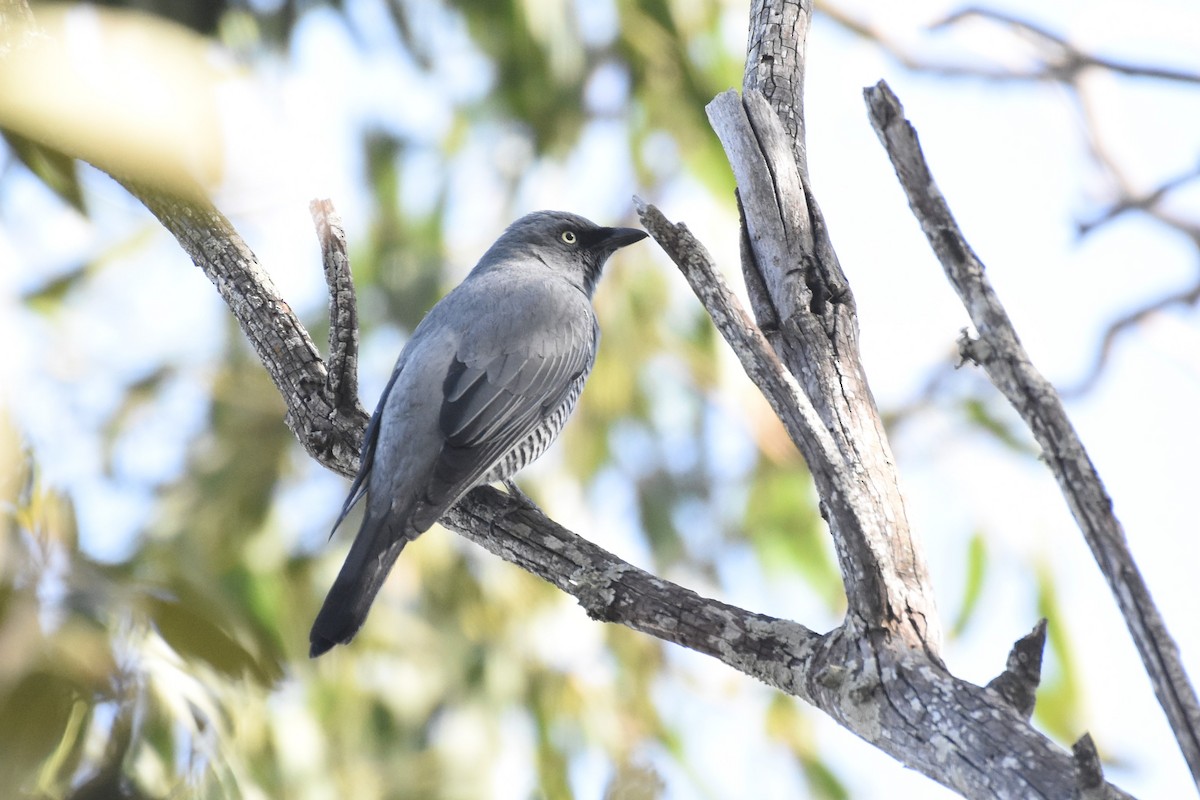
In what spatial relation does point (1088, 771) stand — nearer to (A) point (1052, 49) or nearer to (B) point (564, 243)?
(B) point (564, 243)

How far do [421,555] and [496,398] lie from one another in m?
2.01

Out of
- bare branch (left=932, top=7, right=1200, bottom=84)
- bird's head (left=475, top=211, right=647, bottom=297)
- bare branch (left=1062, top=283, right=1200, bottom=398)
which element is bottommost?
bird's head (left=475, top=211, right=647, bottom=297)

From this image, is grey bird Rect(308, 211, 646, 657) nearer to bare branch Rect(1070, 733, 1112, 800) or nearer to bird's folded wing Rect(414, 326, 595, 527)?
bird's folded wing Rect(414, 326, 595, 527)

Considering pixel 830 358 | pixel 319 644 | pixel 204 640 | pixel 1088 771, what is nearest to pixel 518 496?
pixel 319 644

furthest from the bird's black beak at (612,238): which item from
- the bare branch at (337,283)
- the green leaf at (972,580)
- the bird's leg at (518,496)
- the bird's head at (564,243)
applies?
the green leaf at (972,580)

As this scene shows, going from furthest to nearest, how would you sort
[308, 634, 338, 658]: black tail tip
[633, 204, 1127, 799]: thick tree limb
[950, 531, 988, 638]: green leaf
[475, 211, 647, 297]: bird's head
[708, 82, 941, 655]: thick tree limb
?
[950, 531, 988, 638]: green leaf
[475, 211, 647, 297]: bird's head
[308, 634, 338, 658]: black tail tip
[708, 82, 941, 655]: thick tree limb
[633, 204, 1127, 799]: thick tree limb

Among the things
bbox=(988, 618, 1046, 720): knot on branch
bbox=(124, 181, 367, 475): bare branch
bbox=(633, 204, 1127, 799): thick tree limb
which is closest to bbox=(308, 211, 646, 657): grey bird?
bbox=(124, 181, 367, 475): bare branch

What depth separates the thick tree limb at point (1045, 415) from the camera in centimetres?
166

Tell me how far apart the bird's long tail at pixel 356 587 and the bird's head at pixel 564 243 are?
160 centimetres

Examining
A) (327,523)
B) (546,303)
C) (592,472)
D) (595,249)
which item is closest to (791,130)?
(546,303)

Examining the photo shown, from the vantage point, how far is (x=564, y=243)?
451cm

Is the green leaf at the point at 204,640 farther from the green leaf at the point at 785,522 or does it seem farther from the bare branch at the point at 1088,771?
the bare branch at the point at 1088,771

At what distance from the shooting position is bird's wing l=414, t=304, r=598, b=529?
313 centimetres

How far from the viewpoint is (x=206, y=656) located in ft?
13.7
